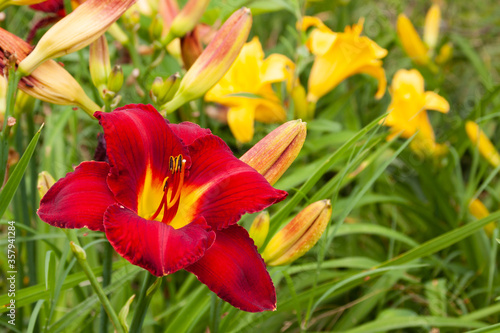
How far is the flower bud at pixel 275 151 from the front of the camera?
0.70 metres

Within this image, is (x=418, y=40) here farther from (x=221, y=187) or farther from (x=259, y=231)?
(x=221, y=187)

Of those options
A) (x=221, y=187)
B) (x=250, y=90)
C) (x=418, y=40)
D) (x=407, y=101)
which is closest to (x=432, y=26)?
(x=418, y=40)

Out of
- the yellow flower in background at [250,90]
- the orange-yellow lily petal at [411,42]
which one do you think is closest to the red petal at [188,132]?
the yellow flower in background at [250,90]

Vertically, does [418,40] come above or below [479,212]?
above

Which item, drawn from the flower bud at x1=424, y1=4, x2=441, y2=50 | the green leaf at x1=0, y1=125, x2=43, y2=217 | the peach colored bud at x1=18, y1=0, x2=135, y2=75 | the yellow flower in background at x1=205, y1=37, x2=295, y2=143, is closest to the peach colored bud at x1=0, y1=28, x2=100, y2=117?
the peach colored bud at x1=18, y1=0, x2=135, y2=75

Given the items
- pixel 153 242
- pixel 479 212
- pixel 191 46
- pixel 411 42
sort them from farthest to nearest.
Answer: pixel 411 42, pixel 479 212, pixel 191 46, pixel 153 242

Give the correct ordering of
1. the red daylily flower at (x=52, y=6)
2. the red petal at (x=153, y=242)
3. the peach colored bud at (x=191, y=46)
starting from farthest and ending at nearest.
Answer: the peach colored bud at (x=191, y=46), the red daylily flower at (x=52, y=6), the red petal at (x=153, y=242)

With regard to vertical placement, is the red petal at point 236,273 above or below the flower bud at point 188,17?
below

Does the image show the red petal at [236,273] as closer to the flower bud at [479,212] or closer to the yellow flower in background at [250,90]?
the yellow flower in background at [250,90]

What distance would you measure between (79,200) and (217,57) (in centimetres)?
37

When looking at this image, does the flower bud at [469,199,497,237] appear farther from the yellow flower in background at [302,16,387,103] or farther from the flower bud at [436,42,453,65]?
the flower bud at [436,42,453,65]

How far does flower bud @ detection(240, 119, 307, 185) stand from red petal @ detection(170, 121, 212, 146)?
69 mm

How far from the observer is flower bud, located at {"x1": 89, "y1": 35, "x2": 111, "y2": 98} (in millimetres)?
828

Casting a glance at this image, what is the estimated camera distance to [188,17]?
1.02m
